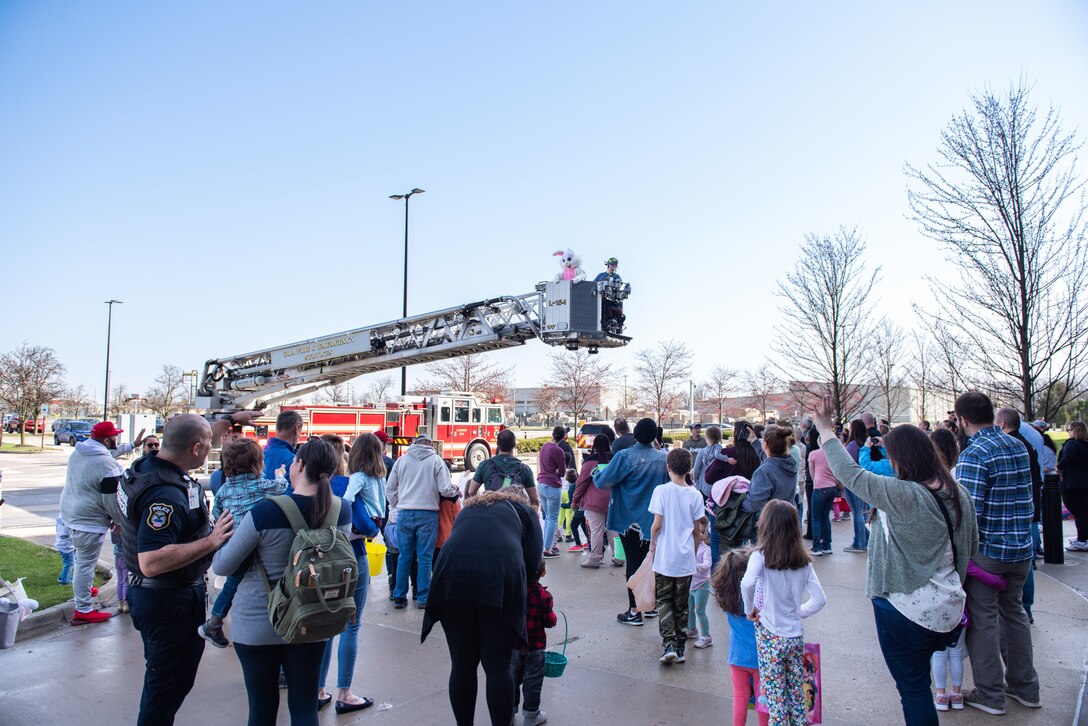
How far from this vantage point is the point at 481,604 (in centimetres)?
371

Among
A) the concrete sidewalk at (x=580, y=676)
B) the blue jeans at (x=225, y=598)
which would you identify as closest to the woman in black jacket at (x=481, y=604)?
the concrete sidewalk at (x=580, y=676)

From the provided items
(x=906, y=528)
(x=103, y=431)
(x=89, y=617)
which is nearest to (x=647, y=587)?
(x=906, y=528)

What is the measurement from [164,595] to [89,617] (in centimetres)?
450

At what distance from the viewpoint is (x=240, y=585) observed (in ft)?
11.5

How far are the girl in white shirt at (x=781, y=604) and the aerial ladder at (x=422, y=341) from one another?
821 centimetres

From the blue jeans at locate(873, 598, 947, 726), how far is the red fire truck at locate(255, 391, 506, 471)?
19545mm

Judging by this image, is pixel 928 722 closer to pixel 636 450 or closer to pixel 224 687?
pixel 636 450

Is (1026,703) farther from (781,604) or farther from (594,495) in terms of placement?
(594,495)

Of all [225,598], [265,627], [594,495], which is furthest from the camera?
[594,495]

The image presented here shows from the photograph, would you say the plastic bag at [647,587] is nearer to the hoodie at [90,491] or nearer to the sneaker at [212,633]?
the sneaker at [212,633]

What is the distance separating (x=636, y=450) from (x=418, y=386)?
132ft

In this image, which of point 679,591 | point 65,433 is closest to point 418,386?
point 65,433

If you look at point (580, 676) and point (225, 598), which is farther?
point (580, 676)

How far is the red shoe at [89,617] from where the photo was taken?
6.84m
